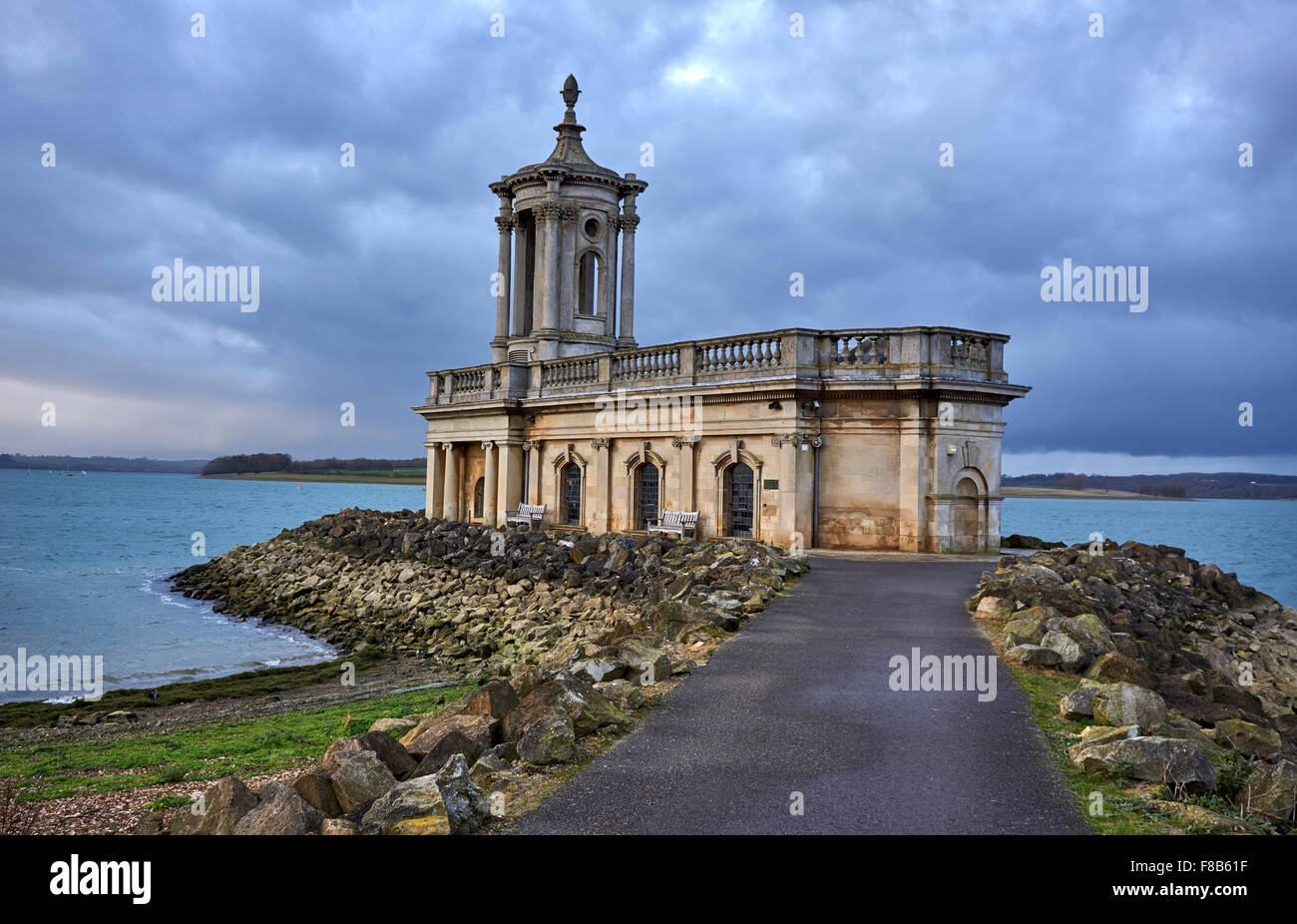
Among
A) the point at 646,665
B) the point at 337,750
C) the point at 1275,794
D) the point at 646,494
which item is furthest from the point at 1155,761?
the point at 646,494

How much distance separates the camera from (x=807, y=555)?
76.6ft

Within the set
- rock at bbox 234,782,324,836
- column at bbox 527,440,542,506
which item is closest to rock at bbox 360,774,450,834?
rock at bbox 234,782,324,836

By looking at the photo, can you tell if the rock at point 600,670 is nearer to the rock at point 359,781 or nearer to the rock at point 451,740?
the rock at point 451,740

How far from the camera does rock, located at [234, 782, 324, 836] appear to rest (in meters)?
6.77

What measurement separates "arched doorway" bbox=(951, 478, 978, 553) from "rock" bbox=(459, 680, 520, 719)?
1747cm

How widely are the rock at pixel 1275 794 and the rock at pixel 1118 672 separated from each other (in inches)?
→ 140

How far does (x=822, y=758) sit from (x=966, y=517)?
18.4m

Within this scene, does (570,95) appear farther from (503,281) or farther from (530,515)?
(530,515)

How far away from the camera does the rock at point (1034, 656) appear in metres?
11.9

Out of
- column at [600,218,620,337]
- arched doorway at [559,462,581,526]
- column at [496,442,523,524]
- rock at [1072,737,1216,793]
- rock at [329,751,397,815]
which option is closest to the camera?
rock at [1072,737,1216,793]

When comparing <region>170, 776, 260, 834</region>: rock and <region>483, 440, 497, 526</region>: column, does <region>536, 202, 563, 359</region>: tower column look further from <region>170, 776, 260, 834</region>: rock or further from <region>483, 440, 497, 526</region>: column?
<region>170, 776, 260, 834</region>: rock
